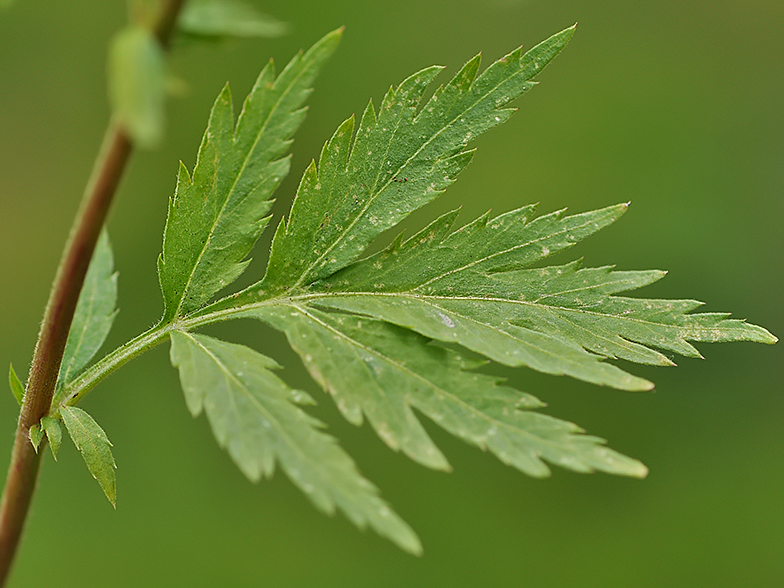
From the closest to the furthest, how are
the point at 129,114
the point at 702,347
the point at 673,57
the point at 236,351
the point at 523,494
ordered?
the point at 129,114 < the point at 236,351 < the point at 702,347 < the point at 523,494 < the point at 673,57

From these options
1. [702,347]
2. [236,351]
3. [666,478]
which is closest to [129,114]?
[236,351]

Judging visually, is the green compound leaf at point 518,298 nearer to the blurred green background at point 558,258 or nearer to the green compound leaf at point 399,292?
the green compound leaf at point 399,292

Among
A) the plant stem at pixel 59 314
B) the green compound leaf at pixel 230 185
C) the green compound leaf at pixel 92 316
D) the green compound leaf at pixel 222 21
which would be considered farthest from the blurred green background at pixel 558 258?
the green compound leaf at pixel 222 21

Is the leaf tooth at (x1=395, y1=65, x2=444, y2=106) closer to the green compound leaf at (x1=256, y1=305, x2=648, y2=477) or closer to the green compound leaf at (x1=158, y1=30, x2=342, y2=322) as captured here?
the green compound leaf at (x1=158, y1=30, x2=342, y2=322)

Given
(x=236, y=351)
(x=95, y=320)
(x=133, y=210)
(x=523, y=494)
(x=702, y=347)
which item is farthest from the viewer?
(x=133, y=210)

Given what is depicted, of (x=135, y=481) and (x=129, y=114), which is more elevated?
(x=129, y=114)

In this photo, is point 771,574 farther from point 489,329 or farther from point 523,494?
point 489,329

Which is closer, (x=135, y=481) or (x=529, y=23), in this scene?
(x=135, y=481)
